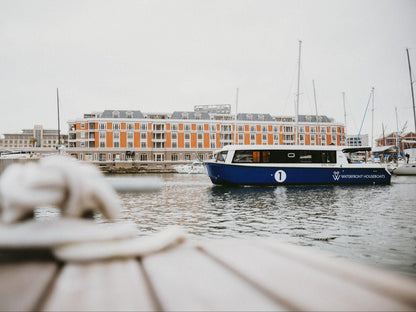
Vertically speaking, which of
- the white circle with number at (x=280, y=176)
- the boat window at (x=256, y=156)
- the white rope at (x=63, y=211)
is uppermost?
the boat window at (x=256, y=156)

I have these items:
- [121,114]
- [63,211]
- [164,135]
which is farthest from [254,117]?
[63,211]

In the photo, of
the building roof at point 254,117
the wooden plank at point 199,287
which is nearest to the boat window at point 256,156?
the wooden plank at point 199,287

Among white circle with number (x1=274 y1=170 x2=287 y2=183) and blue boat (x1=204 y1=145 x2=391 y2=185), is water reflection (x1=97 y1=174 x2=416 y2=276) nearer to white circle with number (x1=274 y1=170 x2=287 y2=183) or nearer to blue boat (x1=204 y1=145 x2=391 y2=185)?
blue boat (x1=204 y1=145 x2=391 y2=185)

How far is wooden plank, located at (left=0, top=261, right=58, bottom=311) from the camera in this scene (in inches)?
39.1

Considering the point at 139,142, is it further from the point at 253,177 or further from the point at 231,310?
the point at 231,310

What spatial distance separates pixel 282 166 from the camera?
18.7 m

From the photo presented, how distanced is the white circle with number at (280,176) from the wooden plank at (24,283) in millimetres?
17875

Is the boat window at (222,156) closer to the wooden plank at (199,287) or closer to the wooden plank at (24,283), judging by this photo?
the wooden plank at (199,287)

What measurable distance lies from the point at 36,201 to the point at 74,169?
0.20 meters

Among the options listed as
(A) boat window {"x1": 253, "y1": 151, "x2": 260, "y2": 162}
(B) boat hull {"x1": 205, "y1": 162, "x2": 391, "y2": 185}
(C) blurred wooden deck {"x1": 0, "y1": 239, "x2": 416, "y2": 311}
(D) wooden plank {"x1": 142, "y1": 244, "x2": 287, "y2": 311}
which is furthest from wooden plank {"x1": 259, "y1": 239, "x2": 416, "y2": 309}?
(A) boat window {"x1": 253, "y1": 151, "x2": 260, "y2": 162}

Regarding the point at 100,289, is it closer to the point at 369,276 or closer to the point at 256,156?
the point at 369,276

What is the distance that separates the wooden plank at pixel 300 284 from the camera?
941mm

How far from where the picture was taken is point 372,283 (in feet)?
3.57

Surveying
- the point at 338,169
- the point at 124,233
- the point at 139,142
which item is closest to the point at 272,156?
the point at 338,169
